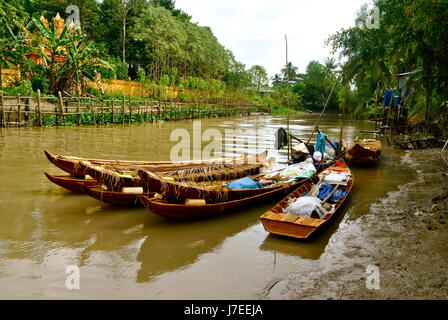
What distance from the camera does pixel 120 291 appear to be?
165 inches

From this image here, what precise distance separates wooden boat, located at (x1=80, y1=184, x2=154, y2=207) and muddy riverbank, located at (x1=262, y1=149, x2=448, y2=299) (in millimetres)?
3480

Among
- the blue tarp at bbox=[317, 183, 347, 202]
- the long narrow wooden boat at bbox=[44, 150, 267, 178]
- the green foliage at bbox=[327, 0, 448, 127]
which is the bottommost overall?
the blue tarp at bbox=[317, 183, 347, 202]

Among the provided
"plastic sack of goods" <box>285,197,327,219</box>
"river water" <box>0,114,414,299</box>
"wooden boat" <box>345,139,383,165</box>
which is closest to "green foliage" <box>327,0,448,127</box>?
"wooden boat" <box>345,139,383,165</box>

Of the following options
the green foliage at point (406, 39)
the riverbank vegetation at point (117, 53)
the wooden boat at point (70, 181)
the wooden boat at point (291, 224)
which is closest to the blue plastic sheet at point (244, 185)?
the wooden boat at point (291, 224)

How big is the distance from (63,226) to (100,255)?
1421mm

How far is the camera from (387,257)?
4.96 m

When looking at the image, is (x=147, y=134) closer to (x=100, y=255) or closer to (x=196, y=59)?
(x=100, y=255)

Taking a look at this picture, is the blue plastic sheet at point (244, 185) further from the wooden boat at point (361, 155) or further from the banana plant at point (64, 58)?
the banana plant at point (64, 58)

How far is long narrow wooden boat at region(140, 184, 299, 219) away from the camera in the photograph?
229 inches

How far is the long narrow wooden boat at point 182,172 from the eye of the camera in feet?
21.6

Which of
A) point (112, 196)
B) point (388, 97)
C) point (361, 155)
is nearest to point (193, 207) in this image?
point (112, 196)

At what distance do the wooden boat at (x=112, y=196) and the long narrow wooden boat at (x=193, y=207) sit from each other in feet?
2.98

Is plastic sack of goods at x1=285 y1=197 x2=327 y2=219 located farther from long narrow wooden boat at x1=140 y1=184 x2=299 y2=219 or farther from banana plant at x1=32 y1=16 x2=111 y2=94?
banana plant at x1=32 y1=16 x2=111 y2=94

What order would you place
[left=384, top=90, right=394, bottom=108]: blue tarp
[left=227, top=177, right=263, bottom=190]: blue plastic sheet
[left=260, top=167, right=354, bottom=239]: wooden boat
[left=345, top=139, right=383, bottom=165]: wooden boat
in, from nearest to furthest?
[left=260, top=167, right=354, bottom=239]: wooden boat → [left=227, top=177, right=263, bottom=190]: blue plastic sheet → [left=345, top=139, right=383, bottom=165]: wooden boat → [left=384, top=90, right=394, bottom=108]: blue tarp
